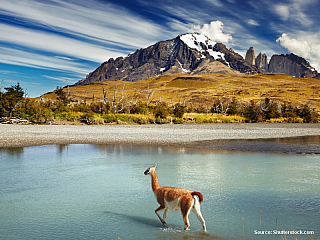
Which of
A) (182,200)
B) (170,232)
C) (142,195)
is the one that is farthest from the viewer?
→ (142,195)

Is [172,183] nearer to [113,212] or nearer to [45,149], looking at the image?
[113,212]

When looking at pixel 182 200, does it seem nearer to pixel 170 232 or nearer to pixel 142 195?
pixel 170 232

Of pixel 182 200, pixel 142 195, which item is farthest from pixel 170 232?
pixel 142 195

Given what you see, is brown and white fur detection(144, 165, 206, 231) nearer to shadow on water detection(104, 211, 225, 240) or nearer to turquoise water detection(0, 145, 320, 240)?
shadow on water detection(104, 211, 225, 240)

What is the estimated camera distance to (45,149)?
18625 mm

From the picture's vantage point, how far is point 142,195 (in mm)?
8688

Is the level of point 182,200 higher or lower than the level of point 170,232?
higher

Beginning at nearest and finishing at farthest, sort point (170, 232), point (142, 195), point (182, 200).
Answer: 1. point (182, 200)
2. point (170, 232)
3. point (142, 195)

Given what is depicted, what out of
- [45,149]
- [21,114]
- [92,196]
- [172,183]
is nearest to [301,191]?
[172,183]

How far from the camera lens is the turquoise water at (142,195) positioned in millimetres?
6188

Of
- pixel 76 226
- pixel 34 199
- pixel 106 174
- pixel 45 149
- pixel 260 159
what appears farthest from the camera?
pixel 45 149

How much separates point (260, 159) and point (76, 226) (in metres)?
11.5

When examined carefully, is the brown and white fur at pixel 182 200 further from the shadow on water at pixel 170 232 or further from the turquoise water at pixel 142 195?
the turquoise water at pixel 142 195

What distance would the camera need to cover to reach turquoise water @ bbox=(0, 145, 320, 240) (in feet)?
20.3
